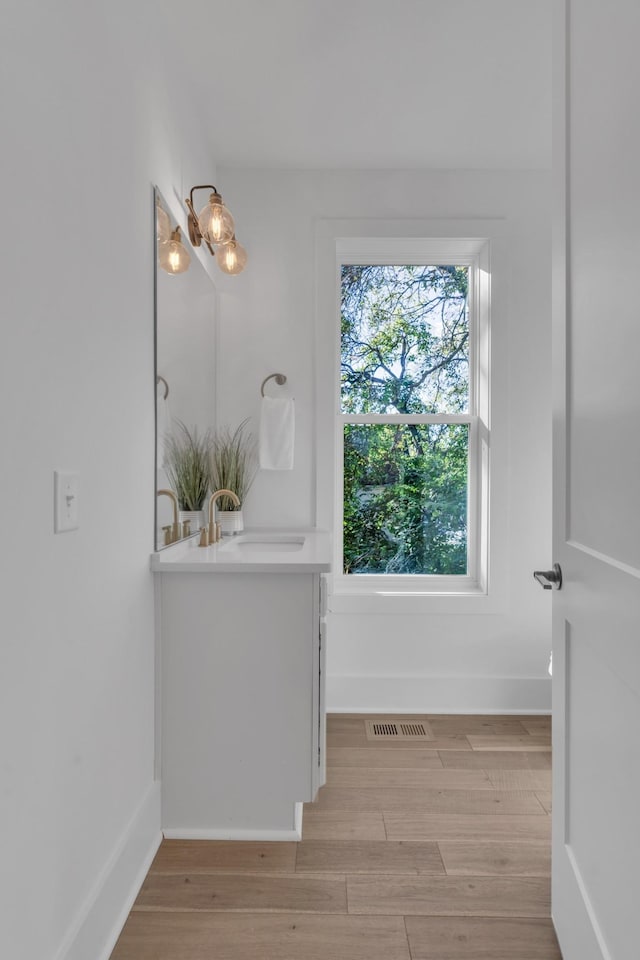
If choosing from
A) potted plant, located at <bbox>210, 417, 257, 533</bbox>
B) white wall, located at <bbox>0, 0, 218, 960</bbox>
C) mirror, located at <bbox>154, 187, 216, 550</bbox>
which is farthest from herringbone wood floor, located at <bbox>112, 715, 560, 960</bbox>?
potted plant, located at <bbox>210, 417, 257, 533</bbox>

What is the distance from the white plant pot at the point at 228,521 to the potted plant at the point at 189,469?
0.13m

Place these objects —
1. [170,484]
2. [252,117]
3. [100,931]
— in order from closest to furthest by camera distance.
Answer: [100,931], [170,484], [252,117]

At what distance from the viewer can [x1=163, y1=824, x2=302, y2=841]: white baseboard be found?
73.5 inches

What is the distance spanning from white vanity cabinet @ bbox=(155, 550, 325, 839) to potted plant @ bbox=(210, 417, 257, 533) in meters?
0.82

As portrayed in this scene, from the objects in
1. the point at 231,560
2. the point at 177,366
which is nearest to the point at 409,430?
the point at 177,366

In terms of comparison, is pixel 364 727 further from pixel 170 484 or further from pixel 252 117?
pixel 252 117

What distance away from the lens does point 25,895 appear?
3.49 feet

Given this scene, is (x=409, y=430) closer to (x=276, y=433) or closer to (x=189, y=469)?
(x=276, y=433)

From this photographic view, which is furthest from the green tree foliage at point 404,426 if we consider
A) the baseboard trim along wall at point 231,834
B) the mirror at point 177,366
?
the baseboard trim along wall at point 231,834

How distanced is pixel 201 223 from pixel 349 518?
150 cm

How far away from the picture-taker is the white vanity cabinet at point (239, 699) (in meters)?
1.85

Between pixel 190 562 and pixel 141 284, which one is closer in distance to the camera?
pixel 141 284

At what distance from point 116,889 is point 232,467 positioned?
1.66 metres

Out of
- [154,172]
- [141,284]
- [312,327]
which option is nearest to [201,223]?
[154,172]
